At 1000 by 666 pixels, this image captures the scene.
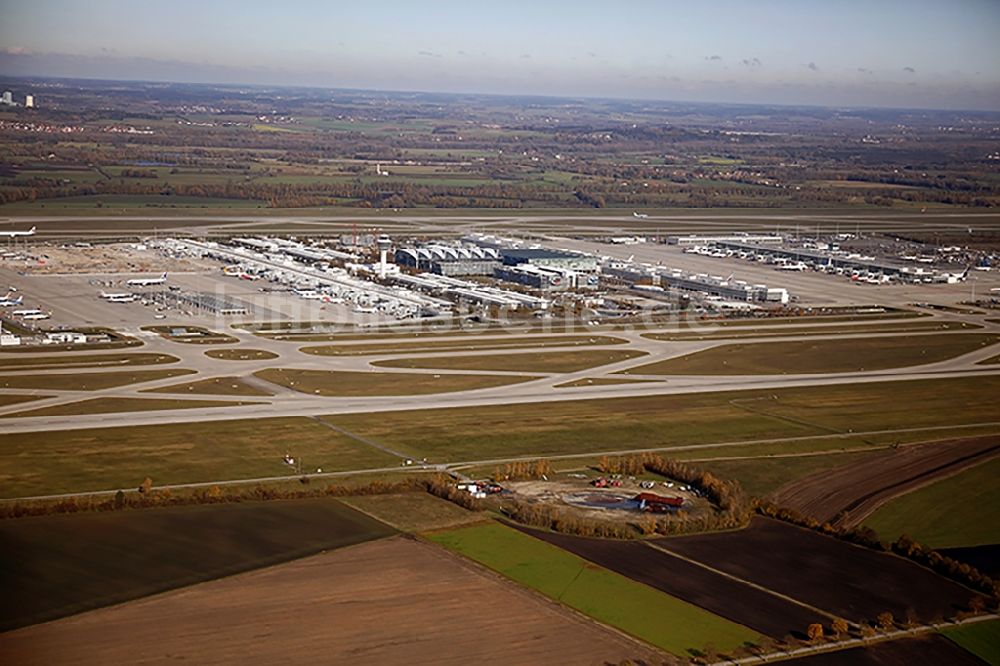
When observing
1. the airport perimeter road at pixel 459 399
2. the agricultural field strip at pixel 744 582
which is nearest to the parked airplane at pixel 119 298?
the airport perimeter road at pixel 459 399

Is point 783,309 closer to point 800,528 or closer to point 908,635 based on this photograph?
point 800,528

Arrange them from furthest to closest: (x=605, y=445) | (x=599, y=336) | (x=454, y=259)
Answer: (x=454, y=259) < (x=599, y=336) < (x=605, y=445)

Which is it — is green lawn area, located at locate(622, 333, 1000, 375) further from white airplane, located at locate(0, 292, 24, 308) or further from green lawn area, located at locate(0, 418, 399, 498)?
white airplane, located at locate(0, 292, 24, 308)

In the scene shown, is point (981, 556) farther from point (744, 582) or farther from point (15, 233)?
point (15, 233)

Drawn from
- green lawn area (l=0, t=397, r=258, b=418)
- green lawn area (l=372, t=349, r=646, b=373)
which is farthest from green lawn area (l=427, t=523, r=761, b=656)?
green lawn area (l=372, t=349, r=646, b=373)

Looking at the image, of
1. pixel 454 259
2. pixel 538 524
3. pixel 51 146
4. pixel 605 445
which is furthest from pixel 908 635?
pixel 51 146

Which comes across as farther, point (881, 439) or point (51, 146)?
point (51, 146)

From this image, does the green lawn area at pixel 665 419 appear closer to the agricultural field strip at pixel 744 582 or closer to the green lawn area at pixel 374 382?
the green lawn area at pixel 374 382
